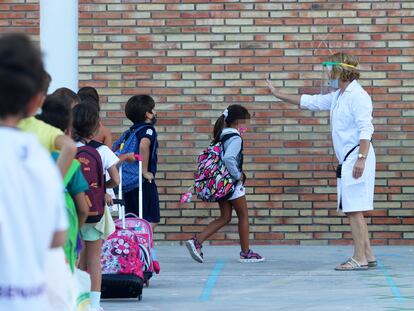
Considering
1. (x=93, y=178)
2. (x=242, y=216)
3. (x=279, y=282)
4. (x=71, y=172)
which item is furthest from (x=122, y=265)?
(x=71, y=172)

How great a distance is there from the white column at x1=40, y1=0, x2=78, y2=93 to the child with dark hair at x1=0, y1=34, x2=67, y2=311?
5.41 meters

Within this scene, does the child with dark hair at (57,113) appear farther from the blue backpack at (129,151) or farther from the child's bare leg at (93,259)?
the blue backpack at (129,151)

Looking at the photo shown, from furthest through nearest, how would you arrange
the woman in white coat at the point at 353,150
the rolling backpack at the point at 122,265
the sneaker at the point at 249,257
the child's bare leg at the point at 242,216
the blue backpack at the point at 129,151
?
the sneaker at the point at 249,257, the child's bare leg at the point at 242,216, the woman in white coat at the point at 353,150, the blue backpack at the point at 129,151, the rolling backpack at the point at 122,265

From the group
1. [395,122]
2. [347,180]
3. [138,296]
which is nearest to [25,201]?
[138,296]

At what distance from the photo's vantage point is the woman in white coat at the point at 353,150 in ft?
30.6

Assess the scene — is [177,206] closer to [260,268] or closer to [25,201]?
[260,268]

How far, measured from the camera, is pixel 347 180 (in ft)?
30.9

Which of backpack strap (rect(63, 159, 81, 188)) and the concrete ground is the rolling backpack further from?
backpack strap (rect(63, 159, 81, 188))

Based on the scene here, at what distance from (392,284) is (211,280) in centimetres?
146

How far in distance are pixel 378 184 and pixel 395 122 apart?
25.8 inches

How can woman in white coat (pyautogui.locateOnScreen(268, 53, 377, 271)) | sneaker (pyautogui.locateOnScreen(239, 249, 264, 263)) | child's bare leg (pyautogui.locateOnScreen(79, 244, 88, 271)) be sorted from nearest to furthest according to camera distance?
child's bare leg (pyautogui.locateOnScreen(79, 244, 88, 271)), woman in white coat (pyautogui.locateOnScreen(268, 53, 377, 271)), sneaker (pyautogui.locateOnScreen(239, 249, 264, 263))

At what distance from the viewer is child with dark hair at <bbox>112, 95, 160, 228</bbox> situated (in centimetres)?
884

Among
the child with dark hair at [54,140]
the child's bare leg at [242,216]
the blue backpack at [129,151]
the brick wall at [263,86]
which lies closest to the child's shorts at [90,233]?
the child with dark hair at [54,140]

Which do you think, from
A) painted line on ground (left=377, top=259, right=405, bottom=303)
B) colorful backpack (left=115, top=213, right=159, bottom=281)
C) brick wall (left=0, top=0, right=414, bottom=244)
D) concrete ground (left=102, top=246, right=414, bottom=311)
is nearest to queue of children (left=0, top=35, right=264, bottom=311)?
colorful backpack (left=115, top=213, right=159, bottom=281)
